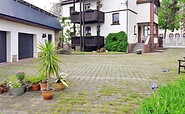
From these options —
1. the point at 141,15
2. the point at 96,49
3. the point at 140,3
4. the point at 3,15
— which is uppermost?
the point at 140,3

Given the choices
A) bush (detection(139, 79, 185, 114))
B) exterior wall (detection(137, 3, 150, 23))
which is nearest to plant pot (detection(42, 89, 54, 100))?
bush (detection(139, 79, 185, 114))

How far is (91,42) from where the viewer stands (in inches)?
920

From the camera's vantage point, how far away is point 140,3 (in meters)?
26.0

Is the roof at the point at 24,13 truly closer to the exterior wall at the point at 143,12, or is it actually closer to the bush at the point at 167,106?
the bush at the point at 167,106

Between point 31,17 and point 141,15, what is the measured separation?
632 inches

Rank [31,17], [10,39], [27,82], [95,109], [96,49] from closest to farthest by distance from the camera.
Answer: [95,109], [27,82], [10,39], [31,17], [96,49]

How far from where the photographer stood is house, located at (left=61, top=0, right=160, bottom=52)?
77.0 feet

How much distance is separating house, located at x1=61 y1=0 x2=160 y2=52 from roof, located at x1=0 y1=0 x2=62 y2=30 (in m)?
4.68

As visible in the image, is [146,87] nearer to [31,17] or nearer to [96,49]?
[31,17]

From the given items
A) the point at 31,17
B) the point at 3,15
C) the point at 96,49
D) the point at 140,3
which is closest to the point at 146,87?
the point at 3,15

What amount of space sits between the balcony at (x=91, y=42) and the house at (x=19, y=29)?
5.73 metres

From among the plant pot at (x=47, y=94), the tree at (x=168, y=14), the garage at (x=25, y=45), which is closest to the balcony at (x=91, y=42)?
the garage at (x=25, y=45)

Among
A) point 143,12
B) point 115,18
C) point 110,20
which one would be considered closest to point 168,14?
point 143,12

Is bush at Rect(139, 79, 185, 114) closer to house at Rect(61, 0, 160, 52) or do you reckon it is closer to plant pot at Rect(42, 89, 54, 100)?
plant pot at Rect(42, 89, 54, 100)
